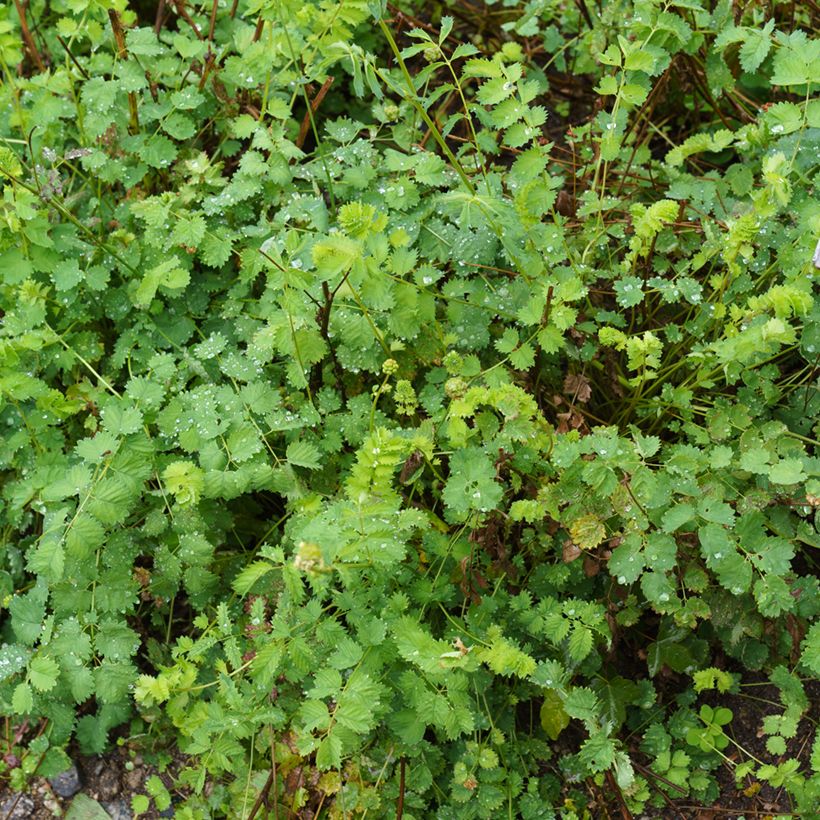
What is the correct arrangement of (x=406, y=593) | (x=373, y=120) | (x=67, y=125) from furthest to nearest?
1. (x=373, y=120)
2. (x=67, y=125)
3. (x=406, y=593)

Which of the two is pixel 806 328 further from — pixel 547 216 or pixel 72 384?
pixel 72 384

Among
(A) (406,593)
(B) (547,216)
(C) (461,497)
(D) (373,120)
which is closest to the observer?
(C) (461,497)

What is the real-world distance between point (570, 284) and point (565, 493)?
0.54 m

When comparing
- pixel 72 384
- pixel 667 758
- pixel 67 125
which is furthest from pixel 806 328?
pixel 67 125

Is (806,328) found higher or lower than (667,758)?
higher

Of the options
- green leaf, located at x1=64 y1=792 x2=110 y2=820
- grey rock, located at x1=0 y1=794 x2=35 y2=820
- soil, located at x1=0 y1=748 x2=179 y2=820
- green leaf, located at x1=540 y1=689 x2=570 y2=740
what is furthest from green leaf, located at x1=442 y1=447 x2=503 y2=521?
grey rock, located at x1=0 y1=794 x2=35 y2=820

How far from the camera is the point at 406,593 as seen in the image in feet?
7.80

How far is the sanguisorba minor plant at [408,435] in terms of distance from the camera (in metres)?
2.23

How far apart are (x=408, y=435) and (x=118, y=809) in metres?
1.38

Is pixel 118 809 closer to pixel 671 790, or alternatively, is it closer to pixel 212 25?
pixel 671 790

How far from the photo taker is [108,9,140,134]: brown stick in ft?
9.32

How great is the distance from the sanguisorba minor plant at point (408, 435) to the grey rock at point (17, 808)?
119 mm

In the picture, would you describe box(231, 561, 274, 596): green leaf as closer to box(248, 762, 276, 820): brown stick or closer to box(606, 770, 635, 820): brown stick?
box(248, 762, 276, 820): brown stick

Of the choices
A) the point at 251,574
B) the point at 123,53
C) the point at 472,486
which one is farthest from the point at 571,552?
the point at 123,53
